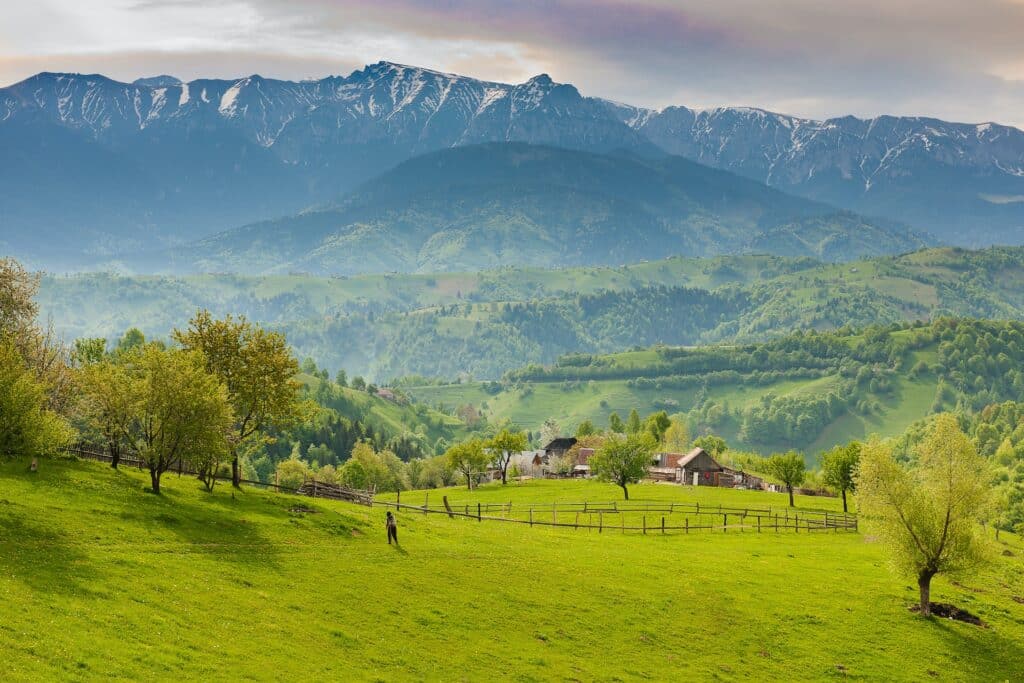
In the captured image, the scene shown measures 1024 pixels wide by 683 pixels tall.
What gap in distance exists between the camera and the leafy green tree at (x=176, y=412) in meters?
68.7

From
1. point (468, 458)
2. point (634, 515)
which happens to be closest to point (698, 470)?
point (468, 458)

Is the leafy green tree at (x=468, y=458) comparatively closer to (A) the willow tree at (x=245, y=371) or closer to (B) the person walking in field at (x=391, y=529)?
(A) the willow tree at (x=245, y=371)

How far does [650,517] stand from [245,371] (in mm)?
49414

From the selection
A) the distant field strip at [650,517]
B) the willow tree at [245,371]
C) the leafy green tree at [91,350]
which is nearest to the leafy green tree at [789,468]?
the distant field strip at [650,517]

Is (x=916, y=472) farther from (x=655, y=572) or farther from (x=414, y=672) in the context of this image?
(x=414, y=672)

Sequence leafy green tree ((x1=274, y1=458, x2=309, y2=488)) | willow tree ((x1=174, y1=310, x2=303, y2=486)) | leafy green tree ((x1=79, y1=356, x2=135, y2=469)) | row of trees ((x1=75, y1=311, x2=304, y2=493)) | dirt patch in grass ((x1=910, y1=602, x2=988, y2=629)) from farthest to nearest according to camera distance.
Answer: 1. leafy green tree ((x1=274, y1=458, x2=309, y2=488))
2. willow tree ((x1=174, y1=310, x2=303, y2=486))
3. dirt patch in grass ((x1=910, y1=602, x2=988, y2=629))
4. leafy green tree ((x1=79, y1=356, x2=135, y2=469))
5. row of trees ((x1=75, y1=311, x2=304, y2=493))

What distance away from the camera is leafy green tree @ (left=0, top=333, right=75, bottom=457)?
208 ft

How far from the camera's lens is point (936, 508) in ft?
241

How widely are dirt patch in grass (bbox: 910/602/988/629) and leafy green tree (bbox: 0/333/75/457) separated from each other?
2475 inches

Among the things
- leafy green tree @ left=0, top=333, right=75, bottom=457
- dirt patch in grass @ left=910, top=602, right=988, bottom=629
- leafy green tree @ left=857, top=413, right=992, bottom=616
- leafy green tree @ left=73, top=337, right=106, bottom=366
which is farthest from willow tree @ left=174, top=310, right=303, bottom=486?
dirt patch in grass @ left=910, top=602, right=988, bottom=629

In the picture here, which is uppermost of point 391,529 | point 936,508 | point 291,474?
point 936,508

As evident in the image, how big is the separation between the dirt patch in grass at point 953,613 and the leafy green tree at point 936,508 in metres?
0.95

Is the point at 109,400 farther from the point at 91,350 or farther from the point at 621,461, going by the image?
the point at 621,461

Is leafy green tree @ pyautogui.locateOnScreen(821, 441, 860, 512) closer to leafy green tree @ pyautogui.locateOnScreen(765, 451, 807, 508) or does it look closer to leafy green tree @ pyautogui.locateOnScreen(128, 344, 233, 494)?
leafy green tree @ pyautogui.locateOnScreen(765, 451, 807, 508)
